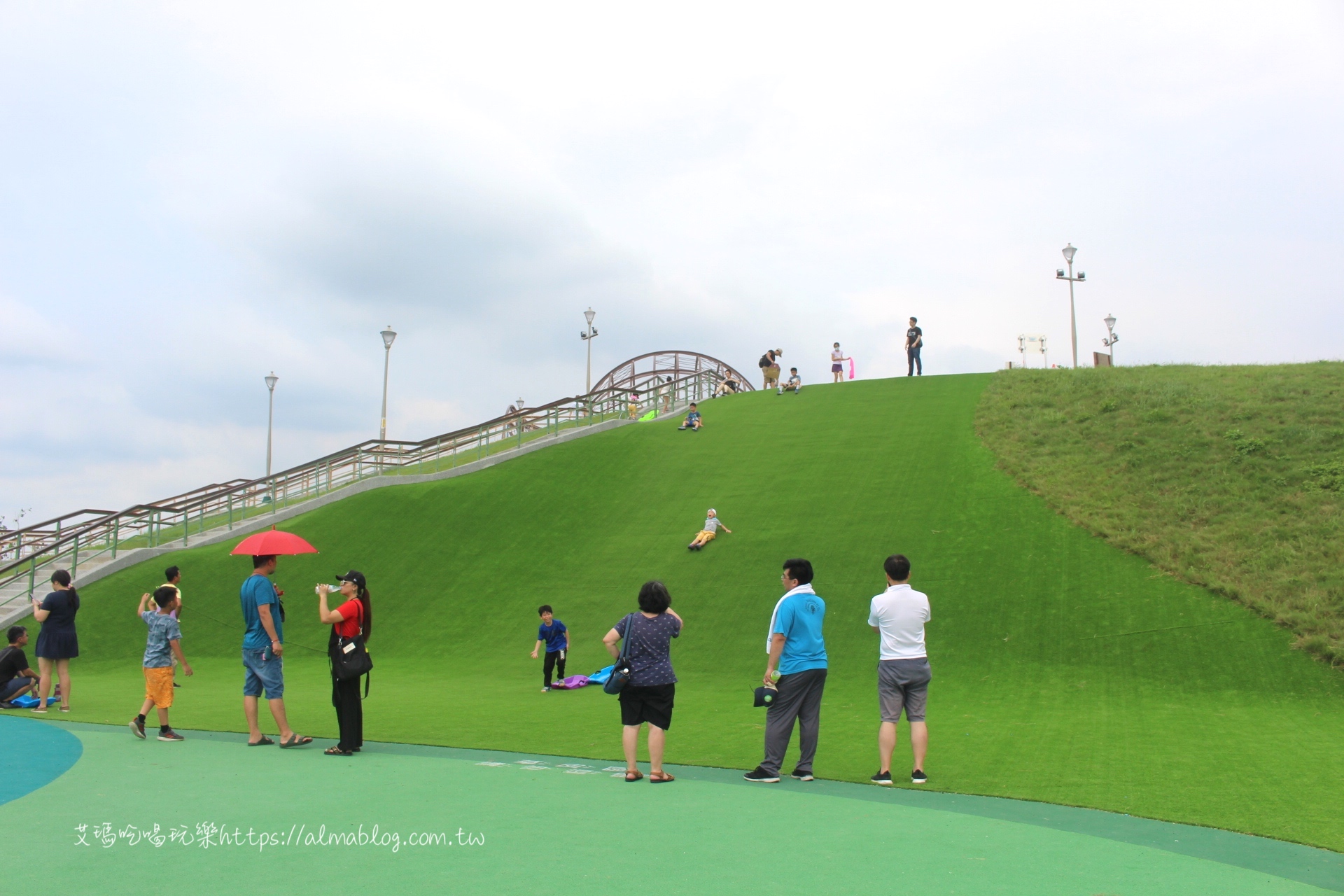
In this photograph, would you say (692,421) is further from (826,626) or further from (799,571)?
(799,571)

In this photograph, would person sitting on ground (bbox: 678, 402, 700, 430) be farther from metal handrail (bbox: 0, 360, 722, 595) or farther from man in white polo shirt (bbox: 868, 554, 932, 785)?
man in white polo shirt (bbox: 868, 554, 932, 785)

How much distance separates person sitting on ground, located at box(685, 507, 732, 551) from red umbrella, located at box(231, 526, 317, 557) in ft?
30.3

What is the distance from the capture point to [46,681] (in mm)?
10594

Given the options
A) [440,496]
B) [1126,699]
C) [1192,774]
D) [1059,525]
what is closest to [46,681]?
[440,496]

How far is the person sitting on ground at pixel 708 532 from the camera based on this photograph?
1706 cm

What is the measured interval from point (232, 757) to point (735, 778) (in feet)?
13.7

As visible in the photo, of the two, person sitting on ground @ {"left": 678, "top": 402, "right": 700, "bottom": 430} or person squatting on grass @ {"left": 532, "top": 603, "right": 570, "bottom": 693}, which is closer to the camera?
person squatting on grass @ {"left": 532, "top": 603, "right": 570, "bottom": 693}

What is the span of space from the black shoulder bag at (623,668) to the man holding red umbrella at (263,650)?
3275 millimetres

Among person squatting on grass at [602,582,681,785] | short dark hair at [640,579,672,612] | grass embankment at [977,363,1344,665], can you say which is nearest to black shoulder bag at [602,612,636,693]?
person squatting on grass at [602,582,681,785]

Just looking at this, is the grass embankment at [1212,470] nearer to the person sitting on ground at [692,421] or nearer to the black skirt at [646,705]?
the person sitting on ground at [692,421]

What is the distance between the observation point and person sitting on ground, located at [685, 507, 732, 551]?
17.1 m

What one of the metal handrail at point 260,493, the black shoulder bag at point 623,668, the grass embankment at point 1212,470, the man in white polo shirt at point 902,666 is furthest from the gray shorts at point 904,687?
the metal handrail at point 260,493

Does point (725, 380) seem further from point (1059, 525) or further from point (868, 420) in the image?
point (1059, 525)

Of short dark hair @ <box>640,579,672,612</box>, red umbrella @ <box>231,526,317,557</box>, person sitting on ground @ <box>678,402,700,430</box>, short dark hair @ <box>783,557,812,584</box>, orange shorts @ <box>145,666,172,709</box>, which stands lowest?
orange shorts @ <box>145,666,172,709</box>
